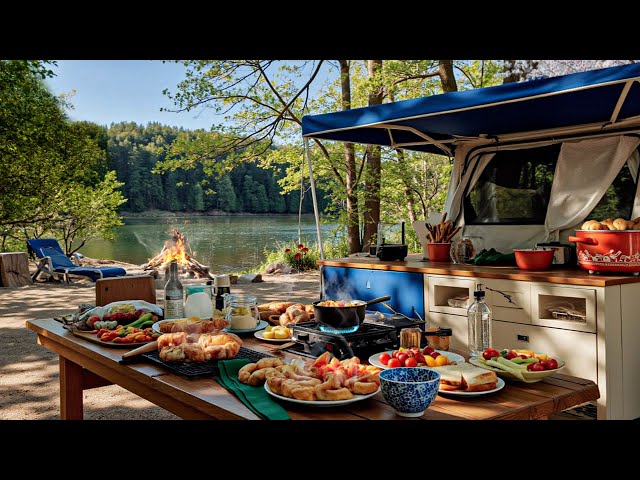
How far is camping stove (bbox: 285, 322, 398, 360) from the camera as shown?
6.95ft

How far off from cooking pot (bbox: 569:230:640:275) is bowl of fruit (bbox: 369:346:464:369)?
2.36 m

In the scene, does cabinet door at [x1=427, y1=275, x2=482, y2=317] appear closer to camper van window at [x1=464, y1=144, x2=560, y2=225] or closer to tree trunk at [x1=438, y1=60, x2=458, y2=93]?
camper van window at [x1=464, y1=144, x2=560, y2=225]

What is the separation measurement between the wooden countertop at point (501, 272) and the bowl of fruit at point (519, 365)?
1.95 metres

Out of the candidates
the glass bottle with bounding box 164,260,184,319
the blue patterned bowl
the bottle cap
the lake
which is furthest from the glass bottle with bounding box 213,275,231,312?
the lake

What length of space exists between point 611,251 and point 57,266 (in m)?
10.8

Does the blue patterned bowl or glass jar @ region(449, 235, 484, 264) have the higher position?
glass jar @ region(449, 235, 484, 264)

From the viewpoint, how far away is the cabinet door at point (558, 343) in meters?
3.74

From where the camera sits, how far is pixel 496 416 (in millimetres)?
1567

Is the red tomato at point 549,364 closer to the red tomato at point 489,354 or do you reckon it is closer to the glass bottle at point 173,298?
the red tomato at point 489,354

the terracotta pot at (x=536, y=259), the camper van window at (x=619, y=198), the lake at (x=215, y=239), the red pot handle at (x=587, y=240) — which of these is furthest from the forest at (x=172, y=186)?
the red pot handle at (x=587, y=240)
